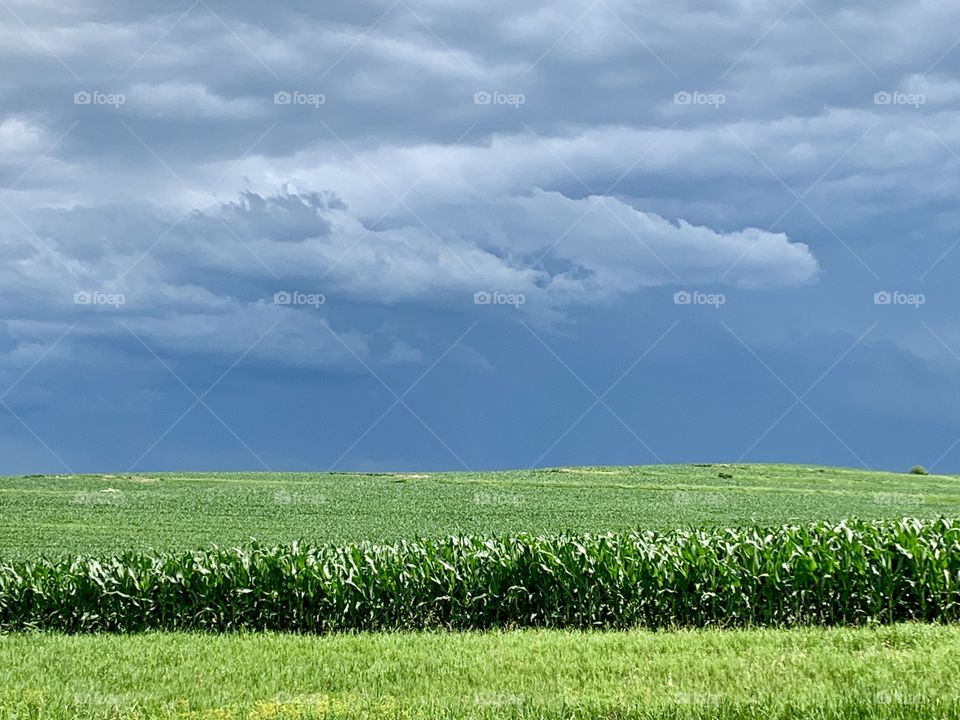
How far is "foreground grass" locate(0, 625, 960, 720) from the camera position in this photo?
923cm

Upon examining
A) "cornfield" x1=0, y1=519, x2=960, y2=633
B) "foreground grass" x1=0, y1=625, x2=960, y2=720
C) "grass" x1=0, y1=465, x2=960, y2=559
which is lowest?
"foreground grass" x1=0, y1=625, x2=960, y2=720

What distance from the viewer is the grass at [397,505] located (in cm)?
2916

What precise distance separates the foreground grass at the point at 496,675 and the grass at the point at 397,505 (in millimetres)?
8070

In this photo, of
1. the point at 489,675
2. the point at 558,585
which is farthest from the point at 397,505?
the point at 489,675

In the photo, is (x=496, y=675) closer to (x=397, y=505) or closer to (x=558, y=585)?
(x=558, y=585)

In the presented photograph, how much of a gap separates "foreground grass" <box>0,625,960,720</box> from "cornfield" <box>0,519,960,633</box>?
1.18m

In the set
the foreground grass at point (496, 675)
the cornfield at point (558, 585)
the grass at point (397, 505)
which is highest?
the grass at point (397, 505)

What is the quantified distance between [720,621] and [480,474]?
152ft

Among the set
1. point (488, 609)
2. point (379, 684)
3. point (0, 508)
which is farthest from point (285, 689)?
point (0, 508)

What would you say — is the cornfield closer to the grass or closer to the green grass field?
the green grass field

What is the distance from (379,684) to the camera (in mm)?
10469

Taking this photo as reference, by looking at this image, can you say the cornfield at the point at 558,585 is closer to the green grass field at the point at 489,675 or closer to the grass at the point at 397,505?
the green grass field at the point at 489,675

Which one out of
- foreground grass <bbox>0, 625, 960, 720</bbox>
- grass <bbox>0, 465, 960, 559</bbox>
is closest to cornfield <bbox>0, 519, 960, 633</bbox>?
foreground grass <bbox>0, 625, 960, 720</bbox>

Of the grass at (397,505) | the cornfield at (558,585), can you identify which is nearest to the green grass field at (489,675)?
the cornfield at (558,585)
